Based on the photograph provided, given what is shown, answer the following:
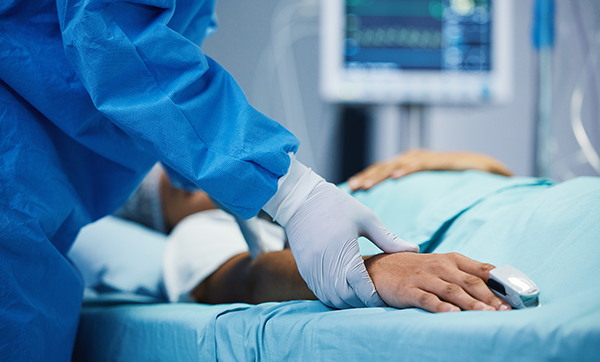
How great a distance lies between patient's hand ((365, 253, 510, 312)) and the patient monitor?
1583mm

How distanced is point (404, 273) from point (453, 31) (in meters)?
1.81

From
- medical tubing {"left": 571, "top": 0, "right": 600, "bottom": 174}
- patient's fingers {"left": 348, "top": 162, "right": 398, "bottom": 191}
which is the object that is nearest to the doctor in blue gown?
patient's fingers {"left": 348, "top": 162, "right": 398, "bottom": 191}

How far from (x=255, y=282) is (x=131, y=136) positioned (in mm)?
380

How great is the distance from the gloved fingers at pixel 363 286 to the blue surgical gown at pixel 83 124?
0.15 m

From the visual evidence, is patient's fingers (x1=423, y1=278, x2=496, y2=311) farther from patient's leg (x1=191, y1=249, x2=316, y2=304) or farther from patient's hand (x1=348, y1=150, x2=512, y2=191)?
patient's hand (x1=348, y1=150, x2=512, y2=191)

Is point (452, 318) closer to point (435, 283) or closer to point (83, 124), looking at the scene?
point (435, 283)

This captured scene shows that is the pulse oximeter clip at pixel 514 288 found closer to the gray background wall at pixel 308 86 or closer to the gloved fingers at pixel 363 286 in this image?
the gloved fingers at pixel 363 286

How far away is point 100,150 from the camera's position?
735mm

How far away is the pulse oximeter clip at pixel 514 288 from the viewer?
456 mm

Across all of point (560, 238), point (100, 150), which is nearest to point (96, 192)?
point (100, 150)

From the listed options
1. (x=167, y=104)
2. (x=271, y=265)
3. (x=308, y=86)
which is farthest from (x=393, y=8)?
(x=167, y=104)

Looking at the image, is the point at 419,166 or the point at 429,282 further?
the point at 419,166

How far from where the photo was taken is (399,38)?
2.11 meters

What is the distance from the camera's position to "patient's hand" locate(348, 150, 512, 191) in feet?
3.98
